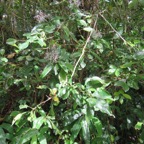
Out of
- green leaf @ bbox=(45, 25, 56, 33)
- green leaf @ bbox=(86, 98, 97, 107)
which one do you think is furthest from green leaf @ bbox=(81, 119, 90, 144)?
green leaf @ bbox=(45, 25, 56, 33)

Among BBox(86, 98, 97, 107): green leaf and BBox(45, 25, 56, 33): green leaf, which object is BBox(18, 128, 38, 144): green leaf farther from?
BBox(45, 25, 56, 33): green leaf

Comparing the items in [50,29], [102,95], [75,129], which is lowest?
[75,129]

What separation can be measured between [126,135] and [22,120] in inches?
30.0

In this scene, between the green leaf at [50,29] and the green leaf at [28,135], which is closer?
the green leaf at [28,135]

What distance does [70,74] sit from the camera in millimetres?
1062

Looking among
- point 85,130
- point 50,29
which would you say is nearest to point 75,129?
point 85,130

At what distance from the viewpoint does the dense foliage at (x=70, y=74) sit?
100 cm

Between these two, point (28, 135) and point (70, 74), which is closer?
point (28, 135)

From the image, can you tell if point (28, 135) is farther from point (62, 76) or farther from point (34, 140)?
point (62, 76)

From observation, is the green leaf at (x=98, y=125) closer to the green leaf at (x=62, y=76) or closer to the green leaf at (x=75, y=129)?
the green leaf at (x=75, y=129)

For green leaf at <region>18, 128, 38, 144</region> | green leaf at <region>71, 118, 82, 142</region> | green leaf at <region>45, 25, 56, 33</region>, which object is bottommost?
green leaf at <region>71, 118, 82, 142</region>

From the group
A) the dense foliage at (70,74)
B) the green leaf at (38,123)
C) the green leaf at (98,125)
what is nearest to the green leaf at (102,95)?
the dense foliage at (70,74)

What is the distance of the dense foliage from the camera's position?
3.28 ft

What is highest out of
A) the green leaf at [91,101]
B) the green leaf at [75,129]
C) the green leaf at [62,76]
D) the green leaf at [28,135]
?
the green leaf at [62,76]
